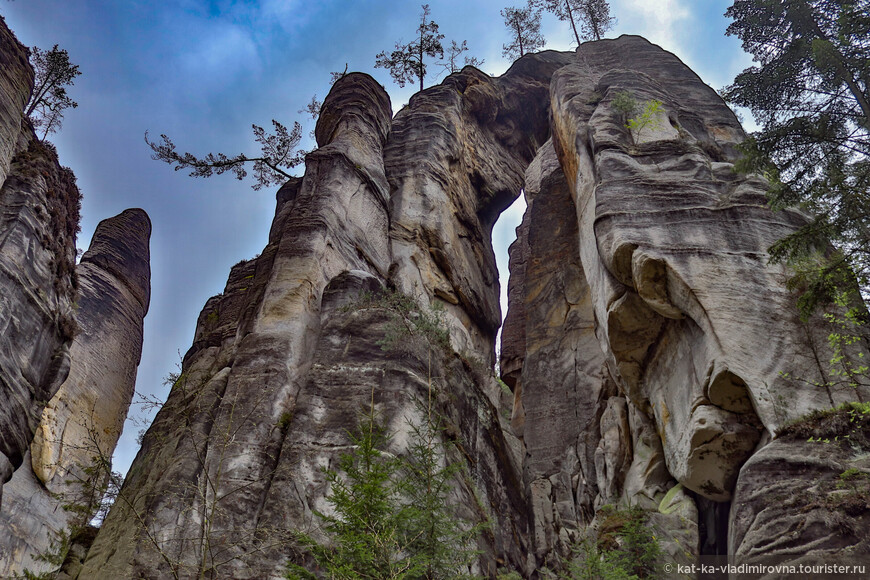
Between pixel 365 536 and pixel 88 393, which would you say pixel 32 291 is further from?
pixel 88 393

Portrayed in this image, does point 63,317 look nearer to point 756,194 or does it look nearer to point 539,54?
point 756,194

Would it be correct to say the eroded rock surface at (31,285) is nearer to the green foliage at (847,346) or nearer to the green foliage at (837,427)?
the green foliage at (837,427)

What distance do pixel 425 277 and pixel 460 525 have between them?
30.4 feet

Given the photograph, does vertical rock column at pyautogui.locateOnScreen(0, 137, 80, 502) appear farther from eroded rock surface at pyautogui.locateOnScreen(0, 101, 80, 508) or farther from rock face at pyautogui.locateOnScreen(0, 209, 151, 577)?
rock face at pyautogui.locateOnScreen(0, 209, 151, 577)

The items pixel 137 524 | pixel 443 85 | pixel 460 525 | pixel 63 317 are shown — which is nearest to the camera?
pixel 137 524

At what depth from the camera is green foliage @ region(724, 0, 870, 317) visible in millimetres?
10211

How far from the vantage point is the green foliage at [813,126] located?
1021 cm

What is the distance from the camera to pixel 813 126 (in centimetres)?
1171

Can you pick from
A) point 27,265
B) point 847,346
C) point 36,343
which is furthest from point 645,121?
point 36,343

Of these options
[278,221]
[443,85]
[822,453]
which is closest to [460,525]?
[822,453]

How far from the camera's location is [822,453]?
10.2 metres

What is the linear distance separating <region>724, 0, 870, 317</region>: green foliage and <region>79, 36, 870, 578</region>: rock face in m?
1.62

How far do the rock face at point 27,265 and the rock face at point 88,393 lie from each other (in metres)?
2.51

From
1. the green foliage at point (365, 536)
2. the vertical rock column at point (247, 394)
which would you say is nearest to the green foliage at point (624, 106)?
the vertical rock column at point (247, 394)
